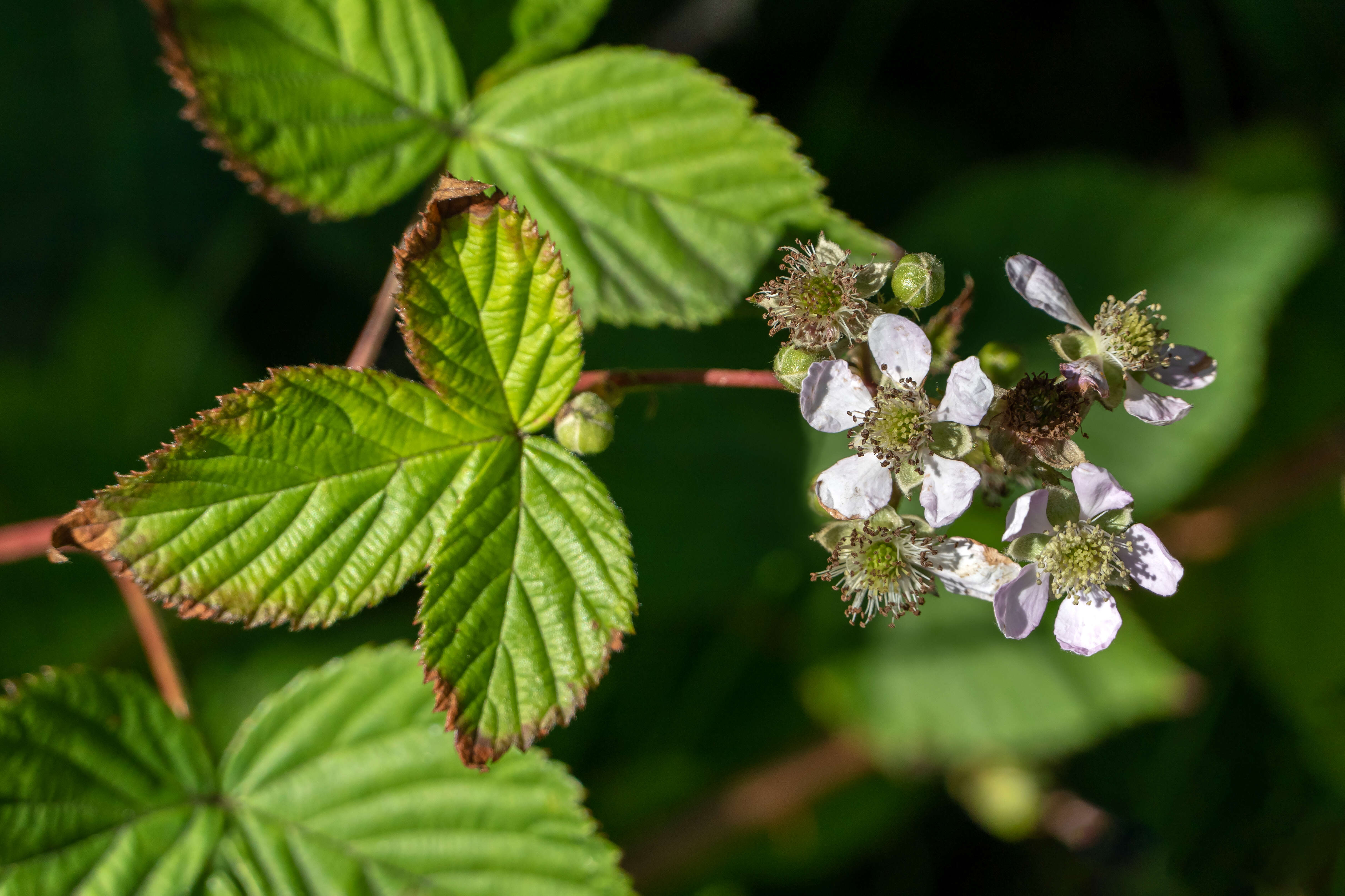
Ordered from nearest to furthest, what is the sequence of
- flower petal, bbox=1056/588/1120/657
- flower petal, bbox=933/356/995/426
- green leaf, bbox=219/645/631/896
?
flower petal, bbox=933/356/995/426 < flower petal, bbox=1056/588/1120/657 < green leaf, bbox=219/645/631/896

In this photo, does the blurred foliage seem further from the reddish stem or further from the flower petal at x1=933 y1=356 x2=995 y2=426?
the flower petal at x1=933 y1=356 x2=995 y2=426

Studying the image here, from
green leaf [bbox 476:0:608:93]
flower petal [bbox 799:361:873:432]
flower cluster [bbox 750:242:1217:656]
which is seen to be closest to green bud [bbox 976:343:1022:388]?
flower cluster [bbox 750:242:1217:656]

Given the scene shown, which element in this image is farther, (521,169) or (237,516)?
(521,169)

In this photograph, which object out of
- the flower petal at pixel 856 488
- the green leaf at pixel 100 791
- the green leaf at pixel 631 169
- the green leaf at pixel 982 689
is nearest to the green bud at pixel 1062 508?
the flower petal at pixel 856 488

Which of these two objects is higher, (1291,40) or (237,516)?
(237,516)

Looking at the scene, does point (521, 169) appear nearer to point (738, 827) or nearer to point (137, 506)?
point (137, 506)

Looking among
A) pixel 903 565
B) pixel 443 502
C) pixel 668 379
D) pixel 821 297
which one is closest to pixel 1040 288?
pixel 821 297

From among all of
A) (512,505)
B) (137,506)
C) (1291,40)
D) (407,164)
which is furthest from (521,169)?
(1291,40)

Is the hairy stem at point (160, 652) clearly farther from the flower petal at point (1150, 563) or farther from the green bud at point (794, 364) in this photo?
the flower petal at point (1150, 563)
